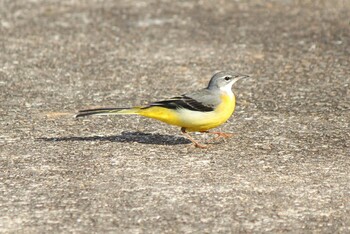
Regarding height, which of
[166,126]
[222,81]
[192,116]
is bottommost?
[166,126]

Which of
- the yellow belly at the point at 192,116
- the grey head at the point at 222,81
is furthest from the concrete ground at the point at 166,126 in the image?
the grey head at the point at 222,81

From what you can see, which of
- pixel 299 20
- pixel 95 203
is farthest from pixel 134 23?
pixel 95 203

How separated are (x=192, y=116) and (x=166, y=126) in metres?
0.97

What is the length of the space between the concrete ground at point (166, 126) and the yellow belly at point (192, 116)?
0.25 m

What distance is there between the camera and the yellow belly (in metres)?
7.59

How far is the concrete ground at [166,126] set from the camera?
6.11m

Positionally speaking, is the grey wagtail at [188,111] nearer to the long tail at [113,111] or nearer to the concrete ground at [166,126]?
the long tail at [113,111]

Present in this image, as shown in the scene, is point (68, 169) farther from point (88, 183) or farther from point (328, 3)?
point (328, 3)

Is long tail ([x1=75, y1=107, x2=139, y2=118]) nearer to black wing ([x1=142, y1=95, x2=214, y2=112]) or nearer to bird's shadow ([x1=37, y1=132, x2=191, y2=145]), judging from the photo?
black wing ([x1=142, y1=95, x2=214, y2=112])

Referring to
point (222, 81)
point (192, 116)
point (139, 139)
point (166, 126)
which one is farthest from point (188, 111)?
point (166, 126)

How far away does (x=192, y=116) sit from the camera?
7582mm

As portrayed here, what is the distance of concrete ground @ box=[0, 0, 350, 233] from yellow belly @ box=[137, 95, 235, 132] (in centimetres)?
25

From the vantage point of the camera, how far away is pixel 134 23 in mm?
12805

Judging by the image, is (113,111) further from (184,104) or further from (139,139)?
(184,104)
